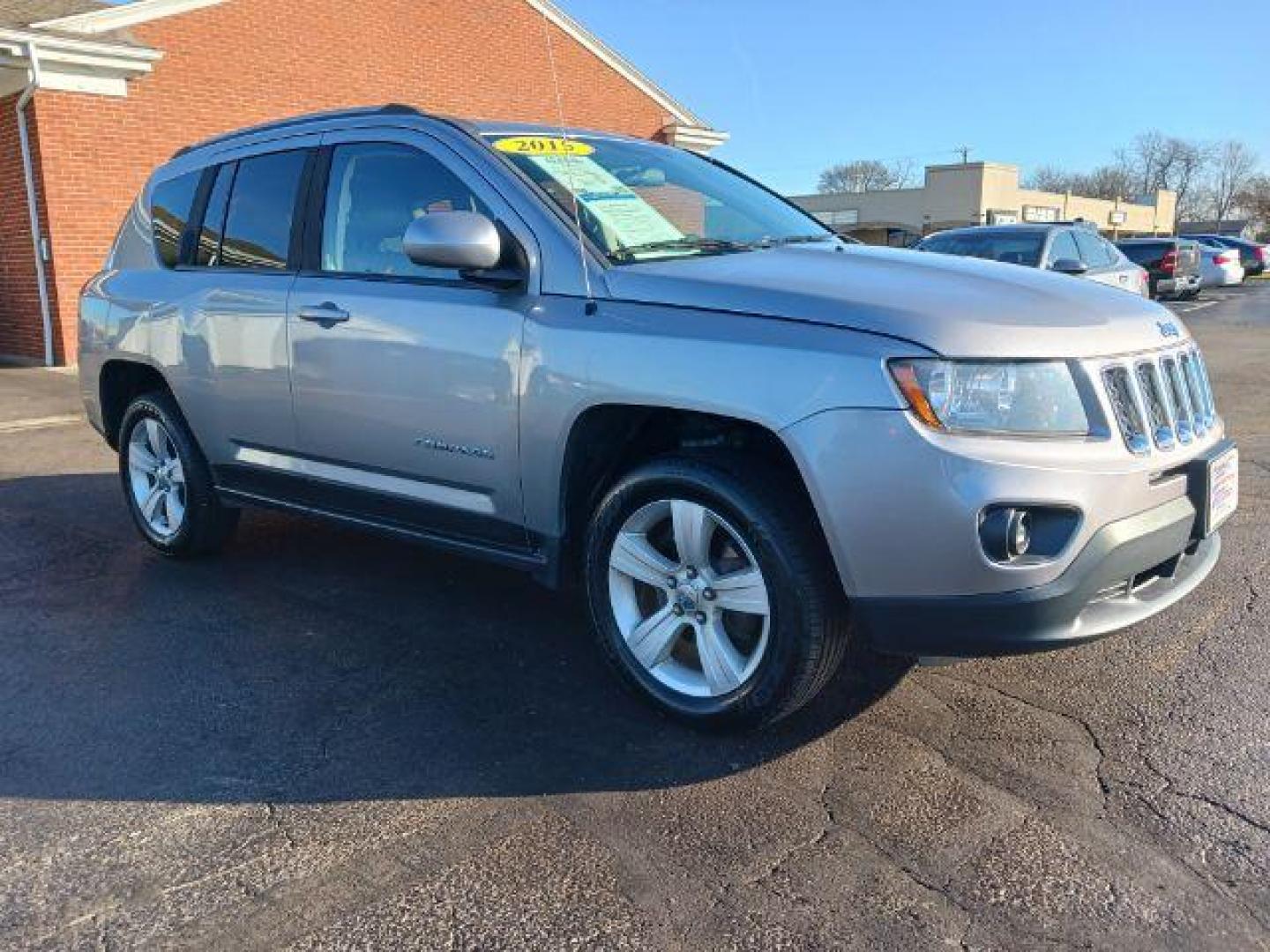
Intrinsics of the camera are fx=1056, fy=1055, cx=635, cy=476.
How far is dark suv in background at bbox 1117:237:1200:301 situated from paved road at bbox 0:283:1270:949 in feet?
66.2

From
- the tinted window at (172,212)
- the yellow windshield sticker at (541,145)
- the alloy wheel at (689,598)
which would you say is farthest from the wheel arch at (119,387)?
the alloy wheel at (689,598)

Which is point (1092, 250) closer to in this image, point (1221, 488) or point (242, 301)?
point (1221, 488)

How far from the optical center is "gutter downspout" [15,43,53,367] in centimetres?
1200

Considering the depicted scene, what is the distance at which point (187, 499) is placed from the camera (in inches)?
198

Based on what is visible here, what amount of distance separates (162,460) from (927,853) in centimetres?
411

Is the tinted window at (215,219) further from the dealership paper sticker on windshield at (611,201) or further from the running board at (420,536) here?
the dealership paper sticker on windshield at (611,201)

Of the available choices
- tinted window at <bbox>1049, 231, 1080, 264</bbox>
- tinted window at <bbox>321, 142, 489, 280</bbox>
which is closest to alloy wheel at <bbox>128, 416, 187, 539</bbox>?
tinted window at <bbox>321, 142, 489, 280</bbox>

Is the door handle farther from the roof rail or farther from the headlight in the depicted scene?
the headlight

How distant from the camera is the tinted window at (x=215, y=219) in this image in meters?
4.75

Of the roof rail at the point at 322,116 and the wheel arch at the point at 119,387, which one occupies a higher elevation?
the roof rail at the point at 322,116

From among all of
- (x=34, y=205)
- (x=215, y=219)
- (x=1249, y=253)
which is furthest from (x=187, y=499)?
(x=1249, y=253)

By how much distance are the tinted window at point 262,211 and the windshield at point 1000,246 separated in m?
6.85

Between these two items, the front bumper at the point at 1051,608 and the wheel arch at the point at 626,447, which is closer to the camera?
the front bumper at the point at 1051,608

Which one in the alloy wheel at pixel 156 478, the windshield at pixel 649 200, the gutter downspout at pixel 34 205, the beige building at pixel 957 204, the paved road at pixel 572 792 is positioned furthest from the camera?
the beige building at pixel 957 204
